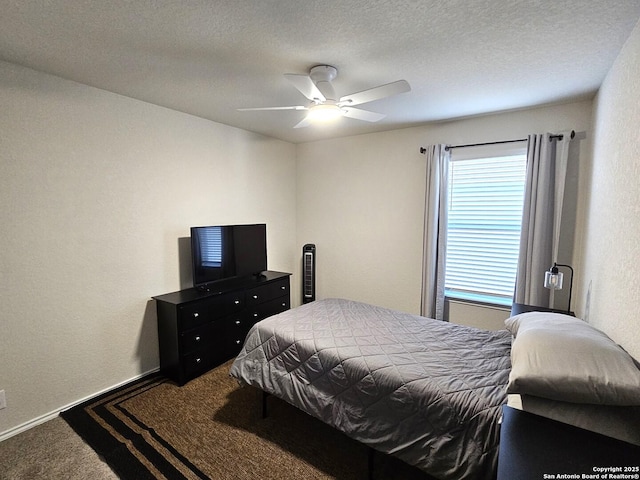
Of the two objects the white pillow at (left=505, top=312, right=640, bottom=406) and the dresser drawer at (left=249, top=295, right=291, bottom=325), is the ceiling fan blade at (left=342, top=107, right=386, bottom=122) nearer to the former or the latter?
the white pillow at (left=505, top=312, right=640, bottom=406)

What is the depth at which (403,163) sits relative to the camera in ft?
12.3

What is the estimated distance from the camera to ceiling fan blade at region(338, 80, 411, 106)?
189 cm

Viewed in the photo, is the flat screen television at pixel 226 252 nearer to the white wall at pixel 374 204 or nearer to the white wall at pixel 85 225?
the white wall at pixel 85 225

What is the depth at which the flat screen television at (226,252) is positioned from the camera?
10.3 feet

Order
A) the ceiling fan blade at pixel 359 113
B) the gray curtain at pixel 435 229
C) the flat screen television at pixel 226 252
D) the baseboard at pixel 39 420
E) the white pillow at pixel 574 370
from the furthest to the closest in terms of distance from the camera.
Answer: the gray curtain at pixel 435 229 → the flat screen television at pixel 226 252 → the ceiling fan blade at pixel 359 113 → the baseboard at pixel 39 420 → the white pillow at pixel 574 370

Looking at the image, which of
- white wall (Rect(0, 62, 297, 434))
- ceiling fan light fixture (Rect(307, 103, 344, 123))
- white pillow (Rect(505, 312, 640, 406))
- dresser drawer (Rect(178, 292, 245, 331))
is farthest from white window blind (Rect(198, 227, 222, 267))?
white pillow (Rect(505, 312, 640, 406))

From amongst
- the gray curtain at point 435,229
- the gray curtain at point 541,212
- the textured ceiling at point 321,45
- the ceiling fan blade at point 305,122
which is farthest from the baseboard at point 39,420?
the gray curtain at point 541,212

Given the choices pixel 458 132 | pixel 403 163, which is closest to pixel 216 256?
pixel 403 163

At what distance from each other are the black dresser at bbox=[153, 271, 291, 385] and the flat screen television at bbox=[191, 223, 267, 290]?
13 centimetres

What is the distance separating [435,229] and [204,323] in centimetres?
254

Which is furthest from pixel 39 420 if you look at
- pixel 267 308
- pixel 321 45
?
pixel 321 45

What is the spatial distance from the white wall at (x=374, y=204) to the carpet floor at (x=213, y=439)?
6.50 feet

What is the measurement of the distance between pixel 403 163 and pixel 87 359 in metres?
3.59

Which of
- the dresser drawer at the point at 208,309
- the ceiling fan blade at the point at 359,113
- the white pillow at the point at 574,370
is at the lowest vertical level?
the dresser drawer at the point at 208,309
